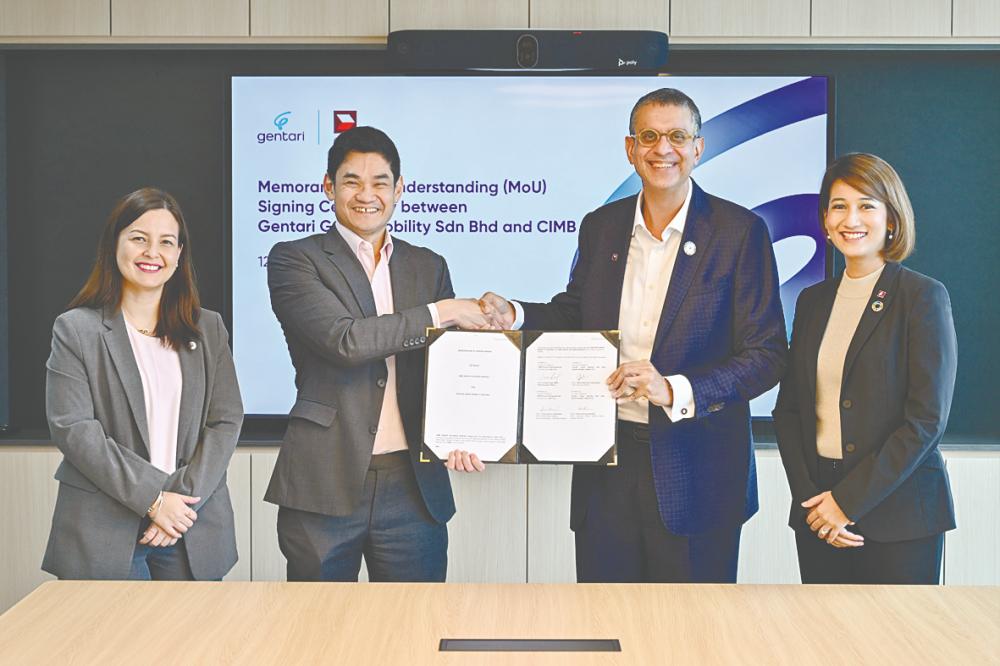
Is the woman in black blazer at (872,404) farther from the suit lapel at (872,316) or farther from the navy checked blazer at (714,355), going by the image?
the navy checked blazer at (714,355)

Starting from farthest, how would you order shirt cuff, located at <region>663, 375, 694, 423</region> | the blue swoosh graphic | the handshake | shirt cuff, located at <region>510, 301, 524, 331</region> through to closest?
the blue swoosh graphic
shirt cuff, located at <region>510, 301, 524, 331</region>
the handshake
shirt cuff, located at <region>663, 375, 694, 423</region>

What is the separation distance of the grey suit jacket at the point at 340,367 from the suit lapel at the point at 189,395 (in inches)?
11.3

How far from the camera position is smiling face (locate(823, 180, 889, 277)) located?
2.83 meters

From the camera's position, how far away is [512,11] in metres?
4.41

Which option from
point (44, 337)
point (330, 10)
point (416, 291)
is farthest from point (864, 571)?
point (44, 337)

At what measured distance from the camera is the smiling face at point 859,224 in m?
2.83

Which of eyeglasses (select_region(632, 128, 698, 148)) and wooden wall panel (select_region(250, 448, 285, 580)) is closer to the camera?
eyeglasses (select_region(632, 128, 698, 148))

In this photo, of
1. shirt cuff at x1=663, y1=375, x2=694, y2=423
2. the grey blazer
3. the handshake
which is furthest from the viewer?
the handshake

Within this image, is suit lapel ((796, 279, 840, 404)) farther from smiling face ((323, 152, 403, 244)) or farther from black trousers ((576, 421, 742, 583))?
smiling face ((323, 152, 403, 244))

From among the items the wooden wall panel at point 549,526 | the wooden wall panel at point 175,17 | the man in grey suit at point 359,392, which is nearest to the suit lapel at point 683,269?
the man in grey suit at point 359,392

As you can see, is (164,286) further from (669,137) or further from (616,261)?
(669,137)

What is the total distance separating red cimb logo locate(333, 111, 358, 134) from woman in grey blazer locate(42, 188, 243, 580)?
168cm

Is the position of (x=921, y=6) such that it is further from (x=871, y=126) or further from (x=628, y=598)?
(x=628, y=598)

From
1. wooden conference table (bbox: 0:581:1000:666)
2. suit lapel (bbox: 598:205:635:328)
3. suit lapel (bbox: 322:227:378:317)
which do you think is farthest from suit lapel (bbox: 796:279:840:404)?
suit lapel (bbox: 322:227:378:317)
